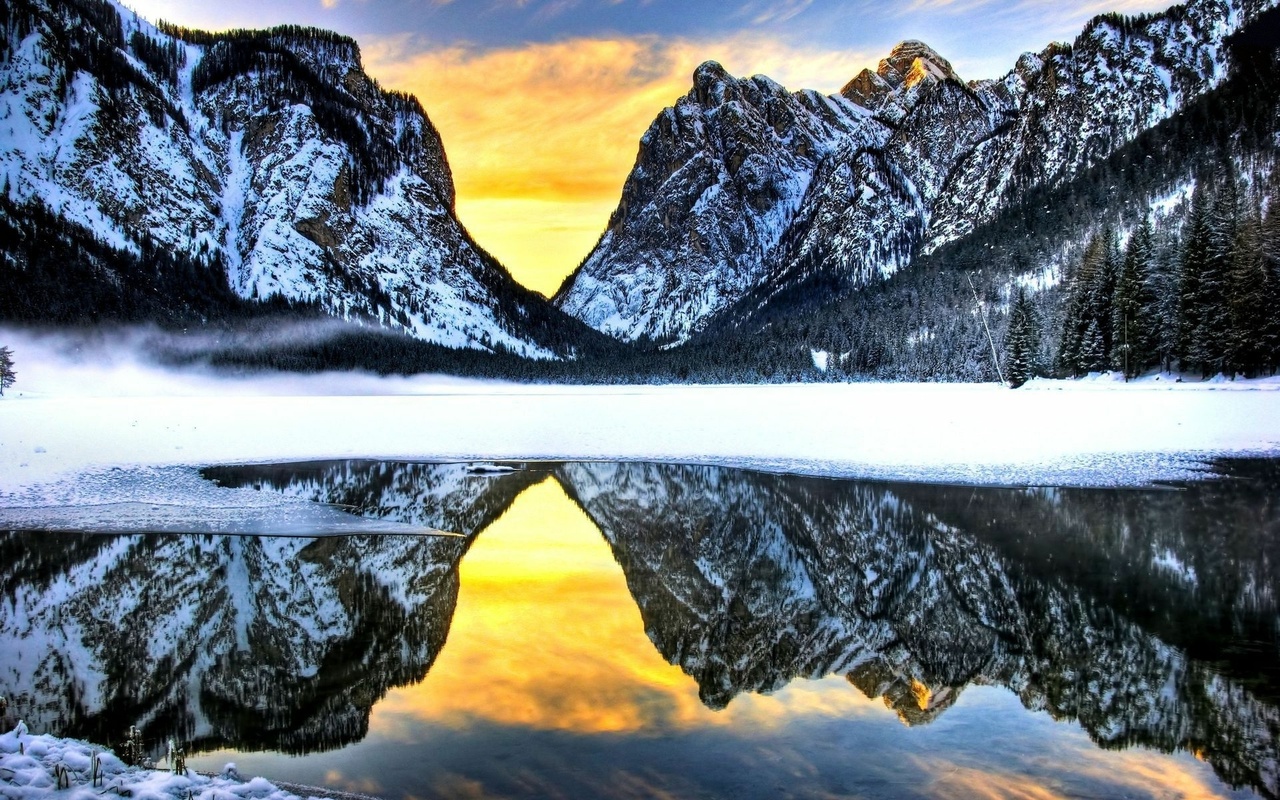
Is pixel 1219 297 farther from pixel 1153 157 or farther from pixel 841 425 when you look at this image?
pixel 1153 157

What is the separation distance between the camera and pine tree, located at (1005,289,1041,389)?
75.7 meters

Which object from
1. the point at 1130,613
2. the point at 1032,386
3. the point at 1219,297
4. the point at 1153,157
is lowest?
the point at 1130,613

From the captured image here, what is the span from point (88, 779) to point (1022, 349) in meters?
81.7

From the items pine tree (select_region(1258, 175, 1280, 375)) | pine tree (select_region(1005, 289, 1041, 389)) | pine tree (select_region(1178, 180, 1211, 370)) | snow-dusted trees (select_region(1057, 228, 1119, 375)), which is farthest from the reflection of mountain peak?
pine tree (select_region(1005, 289, 1041, 389))

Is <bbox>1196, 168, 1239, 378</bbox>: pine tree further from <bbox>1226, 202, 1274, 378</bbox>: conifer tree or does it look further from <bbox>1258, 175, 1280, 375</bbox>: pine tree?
<bbox>1258, 175, 1280, 375</bbox>: pine tree

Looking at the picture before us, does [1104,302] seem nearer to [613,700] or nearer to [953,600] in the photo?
[953,600]

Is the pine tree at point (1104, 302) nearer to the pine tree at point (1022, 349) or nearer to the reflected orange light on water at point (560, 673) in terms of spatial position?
the pine tree at point (1022, 349)

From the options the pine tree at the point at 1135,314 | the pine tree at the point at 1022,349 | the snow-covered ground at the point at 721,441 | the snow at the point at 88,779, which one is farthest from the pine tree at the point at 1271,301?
the snow at the point at 88,779

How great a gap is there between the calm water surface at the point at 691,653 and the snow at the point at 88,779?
93cm

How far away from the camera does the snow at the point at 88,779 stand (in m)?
5.38

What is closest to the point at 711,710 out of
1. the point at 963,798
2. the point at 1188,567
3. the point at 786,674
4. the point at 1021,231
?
the point at 786,674

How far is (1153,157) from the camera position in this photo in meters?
165

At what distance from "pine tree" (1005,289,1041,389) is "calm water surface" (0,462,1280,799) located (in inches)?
2494

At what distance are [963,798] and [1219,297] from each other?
2334 inches
